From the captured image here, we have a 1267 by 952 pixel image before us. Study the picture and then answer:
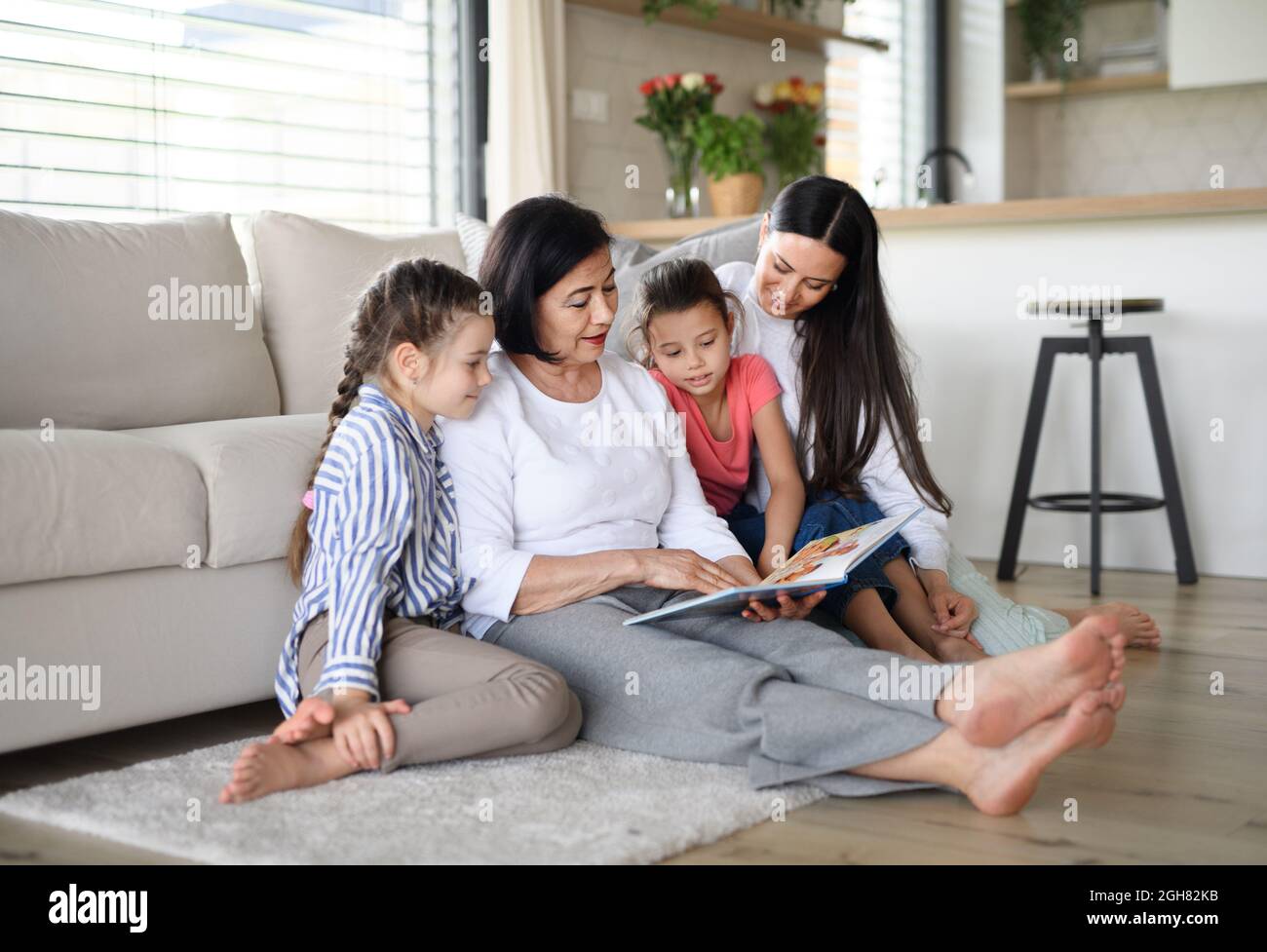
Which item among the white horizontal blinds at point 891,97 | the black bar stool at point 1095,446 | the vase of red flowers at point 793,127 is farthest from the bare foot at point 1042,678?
the white horizontal blinds at point 891,97

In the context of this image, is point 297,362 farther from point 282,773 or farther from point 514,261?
point 282,773

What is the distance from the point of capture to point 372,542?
6.27ft

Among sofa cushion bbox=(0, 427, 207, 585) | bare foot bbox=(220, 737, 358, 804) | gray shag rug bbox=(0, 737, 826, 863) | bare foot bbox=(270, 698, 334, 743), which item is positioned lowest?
gray shag rug bbox=(0, 737, 826, 863)

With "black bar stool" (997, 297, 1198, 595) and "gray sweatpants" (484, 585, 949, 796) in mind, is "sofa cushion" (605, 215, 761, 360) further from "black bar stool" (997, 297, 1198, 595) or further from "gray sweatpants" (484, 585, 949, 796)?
"black bar stool" (997, 297, 1198, 595)

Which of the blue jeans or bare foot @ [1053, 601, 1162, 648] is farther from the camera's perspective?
bare foot @ [1053, 601, 1162, 648]

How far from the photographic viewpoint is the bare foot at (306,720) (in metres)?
1.77

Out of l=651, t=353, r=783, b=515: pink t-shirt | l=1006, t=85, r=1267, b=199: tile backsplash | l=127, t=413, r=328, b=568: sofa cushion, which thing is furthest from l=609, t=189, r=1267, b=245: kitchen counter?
l=1006, t=85, r=1267, b=199: tile backsplash

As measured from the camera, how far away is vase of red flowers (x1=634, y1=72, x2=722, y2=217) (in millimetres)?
4539

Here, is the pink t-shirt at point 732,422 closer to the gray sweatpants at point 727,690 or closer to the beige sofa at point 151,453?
the gray sweatpants at point 727,690

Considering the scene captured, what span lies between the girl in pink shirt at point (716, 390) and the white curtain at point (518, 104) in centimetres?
188

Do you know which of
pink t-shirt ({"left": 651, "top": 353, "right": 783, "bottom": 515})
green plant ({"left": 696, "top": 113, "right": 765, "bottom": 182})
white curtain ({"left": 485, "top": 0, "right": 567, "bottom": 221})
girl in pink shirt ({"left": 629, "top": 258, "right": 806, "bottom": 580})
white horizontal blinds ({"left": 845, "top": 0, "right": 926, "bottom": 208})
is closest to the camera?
girl in pink shirt ({"left": 629, "top": 258, "right": 806, "bottom": 580})

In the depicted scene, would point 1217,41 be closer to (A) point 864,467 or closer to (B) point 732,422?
(A) point 864,467

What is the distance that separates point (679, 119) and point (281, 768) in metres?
3.27

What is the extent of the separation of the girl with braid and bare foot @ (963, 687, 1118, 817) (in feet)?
1.88
